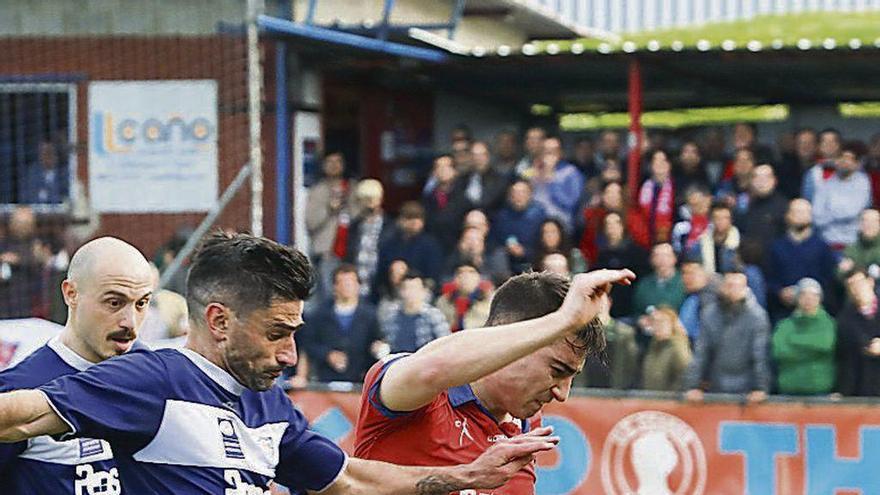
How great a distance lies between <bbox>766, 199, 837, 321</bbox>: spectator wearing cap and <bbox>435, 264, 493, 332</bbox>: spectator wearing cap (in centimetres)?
211

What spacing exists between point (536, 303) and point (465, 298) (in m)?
8.48

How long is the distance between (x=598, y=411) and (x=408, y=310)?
1.98 m

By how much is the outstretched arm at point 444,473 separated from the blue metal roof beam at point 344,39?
32.0 ft

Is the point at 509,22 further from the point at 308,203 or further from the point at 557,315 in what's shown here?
the point at 557,315

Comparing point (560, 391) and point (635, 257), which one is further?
point (635, 257)

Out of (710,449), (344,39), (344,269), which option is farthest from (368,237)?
(710,449)

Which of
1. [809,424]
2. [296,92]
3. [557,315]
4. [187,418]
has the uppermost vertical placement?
[296,92]

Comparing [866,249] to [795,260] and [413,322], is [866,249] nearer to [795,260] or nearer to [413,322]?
[795,260]

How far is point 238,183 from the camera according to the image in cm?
1563

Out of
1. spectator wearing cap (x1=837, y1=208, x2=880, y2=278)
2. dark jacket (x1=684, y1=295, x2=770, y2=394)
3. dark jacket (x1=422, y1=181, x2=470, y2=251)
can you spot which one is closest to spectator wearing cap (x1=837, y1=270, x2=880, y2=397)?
dark jacket (x1=684, y1=295, x2=770, y2=394)

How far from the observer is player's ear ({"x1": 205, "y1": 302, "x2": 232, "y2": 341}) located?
4.35 m

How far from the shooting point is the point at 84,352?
5160mm

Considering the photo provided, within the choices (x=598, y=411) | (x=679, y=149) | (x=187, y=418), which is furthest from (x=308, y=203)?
(x=187, y=418)

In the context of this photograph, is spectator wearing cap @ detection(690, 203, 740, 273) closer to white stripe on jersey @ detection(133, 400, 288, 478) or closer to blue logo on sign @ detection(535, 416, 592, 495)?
blue logo on sign @ detection(535, 416, 592, 495)
